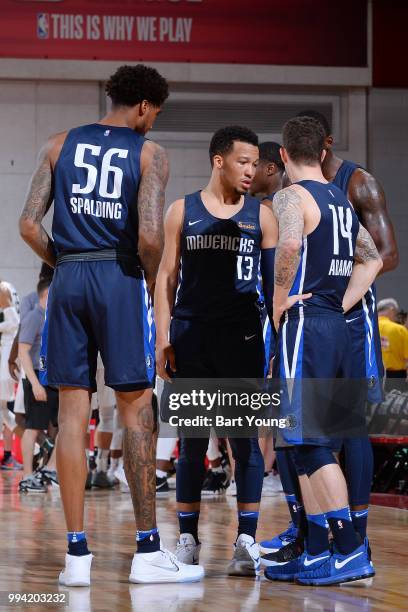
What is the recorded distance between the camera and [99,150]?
3.91 meters

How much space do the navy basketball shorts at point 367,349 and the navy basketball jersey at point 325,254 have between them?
0.37 metres

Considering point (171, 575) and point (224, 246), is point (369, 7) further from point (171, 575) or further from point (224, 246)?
point (171, 575)

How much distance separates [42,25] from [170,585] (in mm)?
11678

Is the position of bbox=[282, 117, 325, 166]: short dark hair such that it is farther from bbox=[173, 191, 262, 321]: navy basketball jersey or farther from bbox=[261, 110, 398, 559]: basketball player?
bbox=[173, 191, 262, 321]: navy basketball jersey

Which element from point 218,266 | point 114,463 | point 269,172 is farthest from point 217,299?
point 114,463

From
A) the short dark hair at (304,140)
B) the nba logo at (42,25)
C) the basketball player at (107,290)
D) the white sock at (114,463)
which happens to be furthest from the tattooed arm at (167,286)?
the nba logo at (42,25)

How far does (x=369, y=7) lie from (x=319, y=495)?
12.3 m

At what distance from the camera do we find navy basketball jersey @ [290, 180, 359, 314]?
4.02 m

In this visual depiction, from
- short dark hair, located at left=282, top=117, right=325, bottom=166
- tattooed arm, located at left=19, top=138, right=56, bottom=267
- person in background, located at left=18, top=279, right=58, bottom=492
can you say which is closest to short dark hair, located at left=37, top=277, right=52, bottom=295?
person in background, located at left=18, top=279, right=58, bottom=492

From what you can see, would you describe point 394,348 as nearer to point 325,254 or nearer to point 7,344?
point 7,344

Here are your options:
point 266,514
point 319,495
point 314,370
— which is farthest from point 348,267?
point 266,514

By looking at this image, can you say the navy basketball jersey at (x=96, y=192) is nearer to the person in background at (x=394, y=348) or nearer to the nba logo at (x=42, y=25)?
the person in background at (x=394, y=348)

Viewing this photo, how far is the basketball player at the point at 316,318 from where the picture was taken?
12.8ft

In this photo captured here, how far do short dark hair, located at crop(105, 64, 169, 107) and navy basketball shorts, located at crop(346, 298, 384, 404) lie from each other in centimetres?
121
